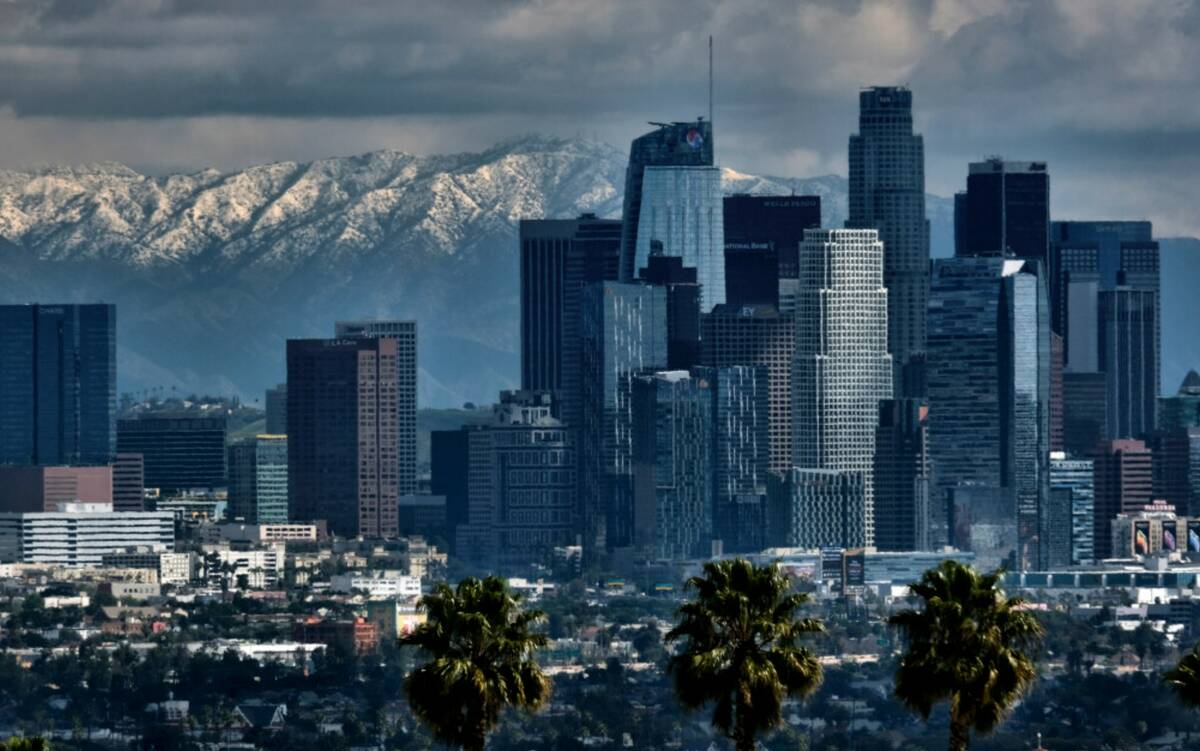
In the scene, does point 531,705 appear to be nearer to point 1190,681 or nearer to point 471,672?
point 471,672

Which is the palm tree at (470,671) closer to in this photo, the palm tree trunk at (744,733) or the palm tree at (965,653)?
the palm tree trunk at (744,733)

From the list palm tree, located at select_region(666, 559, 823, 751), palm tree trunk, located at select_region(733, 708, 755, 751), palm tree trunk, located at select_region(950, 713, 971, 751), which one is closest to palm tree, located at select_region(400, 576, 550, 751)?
palm tree, located at select_region(666, 559, 823, 751)

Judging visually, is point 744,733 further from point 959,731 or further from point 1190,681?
point 1190,681

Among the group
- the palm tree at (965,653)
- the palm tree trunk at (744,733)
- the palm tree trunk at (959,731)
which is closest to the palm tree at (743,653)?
the palm tree trunk at (744,733)

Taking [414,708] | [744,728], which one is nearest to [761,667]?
[744,728]
